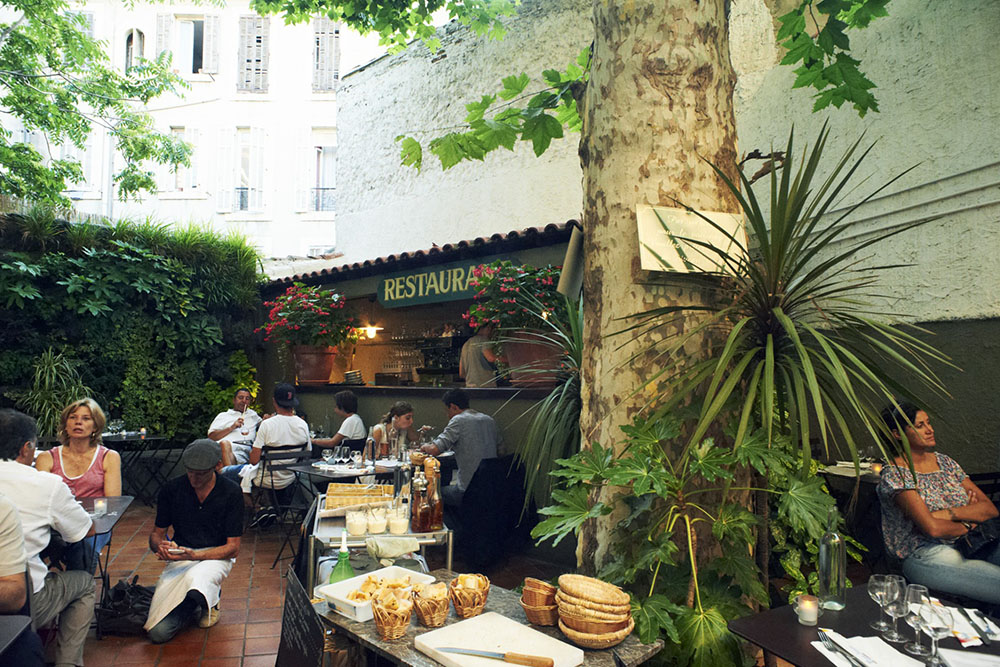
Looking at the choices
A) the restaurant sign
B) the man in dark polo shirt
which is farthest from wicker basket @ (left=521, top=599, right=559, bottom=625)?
the restaurant sign

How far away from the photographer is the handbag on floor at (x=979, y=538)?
3.49 metres

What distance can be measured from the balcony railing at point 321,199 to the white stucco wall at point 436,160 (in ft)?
7.37

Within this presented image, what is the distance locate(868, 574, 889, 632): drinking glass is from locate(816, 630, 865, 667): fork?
0.91ft

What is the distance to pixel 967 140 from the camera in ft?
15.0

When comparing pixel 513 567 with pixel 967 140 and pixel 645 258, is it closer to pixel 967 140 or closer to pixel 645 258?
pixel 645 258

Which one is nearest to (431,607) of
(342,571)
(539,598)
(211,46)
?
(539,598)

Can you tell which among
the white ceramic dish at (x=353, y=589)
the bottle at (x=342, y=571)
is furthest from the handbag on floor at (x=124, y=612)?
the white ceramic dish at (x=353, y=589)

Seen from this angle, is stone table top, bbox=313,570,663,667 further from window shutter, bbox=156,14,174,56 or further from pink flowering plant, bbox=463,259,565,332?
window shutter, bbox=156,14,174,56

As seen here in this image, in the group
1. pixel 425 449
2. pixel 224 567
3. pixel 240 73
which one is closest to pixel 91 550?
pixel 224 567

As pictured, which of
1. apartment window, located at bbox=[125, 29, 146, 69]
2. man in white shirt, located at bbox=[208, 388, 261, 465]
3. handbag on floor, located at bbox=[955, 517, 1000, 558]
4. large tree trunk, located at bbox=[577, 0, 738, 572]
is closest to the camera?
large tree trunk, located at bbox=[577, 0, 738, 572]

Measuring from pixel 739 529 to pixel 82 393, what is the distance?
8902 mm

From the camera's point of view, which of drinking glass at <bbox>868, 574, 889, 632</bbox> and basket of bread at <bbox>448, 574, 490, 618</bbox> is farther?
drinking glass at <bbox>868, 574, 889, 632</bbox>

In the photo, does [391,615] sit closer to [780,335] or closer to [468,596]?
[468,596]

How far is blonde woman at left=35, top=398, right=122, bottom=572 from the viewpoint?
4.54 m
